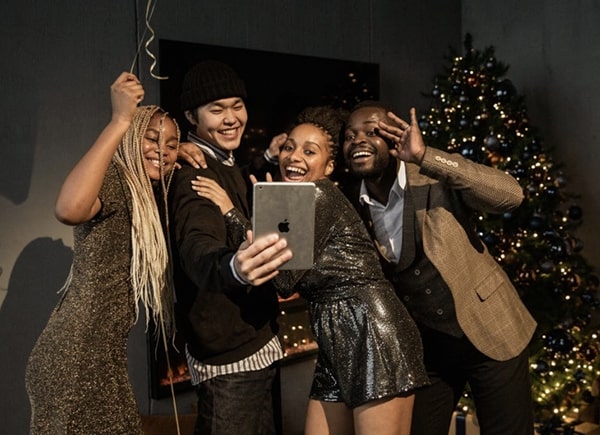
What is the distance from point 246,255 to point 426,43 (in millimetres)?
3845

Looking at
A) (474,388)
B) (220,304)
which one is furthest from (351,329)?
(474,388)

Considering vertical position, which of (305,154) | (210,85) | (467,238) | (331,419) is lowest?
(331,419)

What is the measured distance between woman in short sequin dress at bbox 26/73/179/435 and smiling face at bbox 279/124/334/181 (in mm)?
492

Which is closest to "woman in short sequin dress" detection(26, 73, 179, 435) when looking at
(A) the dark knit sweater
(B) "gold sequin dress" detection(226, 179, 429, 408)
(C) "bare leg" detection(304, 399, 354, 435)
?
(A) the dark knit sweater

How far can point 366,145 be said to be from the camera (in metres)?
2.10

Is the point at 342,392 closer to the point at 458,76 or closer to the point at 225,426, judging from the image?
the point at 225,426

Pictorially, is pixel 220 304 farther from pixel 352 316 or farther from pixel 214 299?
pixel 352 316

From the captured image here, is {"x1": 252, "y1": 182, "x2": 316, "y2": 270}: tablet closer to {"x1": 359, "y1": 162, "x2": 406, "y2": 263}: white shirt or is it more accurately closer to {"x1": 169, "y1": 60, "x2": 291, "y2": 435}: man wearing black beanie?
{"x1": 169, "y1": 60, "x2": 291, "y2": 435}: man wearing black beanie

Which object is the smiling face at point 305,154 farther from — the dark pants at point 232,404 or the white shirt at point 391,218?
the dark pants at point 232,404

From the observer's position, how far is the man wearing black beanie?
5.78ft

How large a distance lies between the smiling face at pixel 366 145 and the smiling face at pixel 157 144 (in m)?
0.61

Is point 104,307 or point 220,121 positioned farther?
point 220,121

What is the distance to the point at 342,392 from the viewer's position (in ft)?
6.17

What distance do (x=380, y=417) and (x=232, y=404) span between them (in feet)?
1.43
